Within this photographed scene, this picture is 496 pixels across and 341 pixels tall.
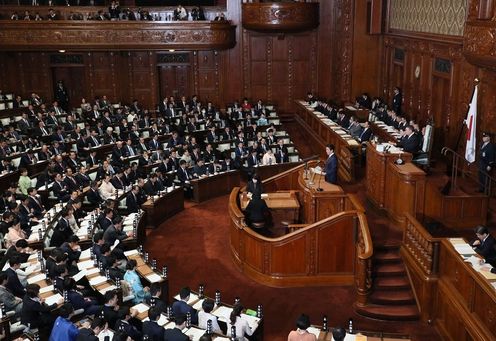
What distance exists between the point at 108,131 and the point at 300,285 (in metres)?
9.40

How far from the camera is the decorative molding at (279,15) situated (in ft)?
70.5

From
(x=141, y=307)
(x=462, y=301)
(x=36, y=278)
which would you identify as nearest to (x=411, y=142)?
(x=462, y=301)

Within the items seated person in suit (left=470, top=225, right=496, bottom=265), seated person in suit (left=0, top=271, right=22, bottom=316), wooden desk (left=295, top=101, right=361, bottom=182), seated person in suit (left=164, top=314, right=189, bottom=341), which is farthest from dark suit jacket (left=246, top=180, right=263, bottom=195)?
seated person in suit (left=0, top=271, right=22, bottom=316)

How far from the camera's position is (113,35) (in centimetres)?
2117

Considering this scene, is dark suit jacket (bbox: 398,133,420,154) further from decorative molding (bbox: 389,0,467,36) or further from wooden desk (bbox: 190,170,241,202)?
wooden desk (bbox: 190,170,241,202)

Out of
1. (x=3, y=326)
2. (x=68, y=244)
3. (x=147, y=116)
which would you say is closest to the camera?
(x=3, y=326)

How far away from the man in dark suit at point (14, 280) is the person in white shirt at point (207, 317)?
9.63 feet

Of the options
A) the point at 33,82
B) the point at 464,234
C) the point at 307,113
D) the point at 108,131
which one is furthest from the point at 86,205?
the point at 33,82

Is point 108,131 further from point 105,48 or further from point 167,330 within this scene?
point 167,330

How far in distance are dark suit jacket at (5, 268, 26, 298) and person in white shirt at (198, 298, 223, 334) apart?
293cm

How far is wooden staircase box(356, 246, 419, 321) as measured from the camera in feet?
31.2

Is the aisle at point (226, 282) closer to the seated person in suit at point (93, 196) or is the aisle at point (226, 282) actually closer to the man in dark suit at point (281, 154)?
the seated person in suit at point (93, 196)

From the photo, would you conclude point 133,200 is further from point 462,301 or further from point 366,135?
point 462,301

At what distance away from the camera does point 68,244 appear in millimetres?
9852
